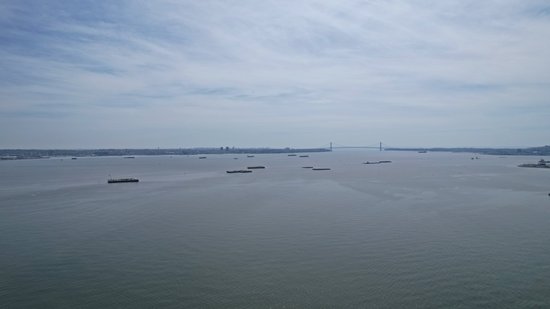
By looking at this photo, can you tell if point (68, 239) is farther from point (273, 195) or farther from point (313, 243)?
point (273, 195)

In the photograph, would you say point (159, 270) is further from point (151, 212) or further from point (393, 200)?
point (393, 200)

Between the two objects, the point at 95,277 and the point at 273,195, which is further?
the point at 273,195

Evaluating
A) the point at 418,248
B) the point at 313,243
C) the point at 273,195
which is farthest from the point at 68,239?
the point at 273,195

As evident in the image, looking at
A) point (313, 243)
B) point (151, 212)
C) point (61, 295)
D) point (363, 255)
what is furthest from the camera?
point (151, 212)

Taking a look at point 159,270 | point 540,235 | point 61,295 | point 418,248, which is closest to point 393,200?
point 540,235

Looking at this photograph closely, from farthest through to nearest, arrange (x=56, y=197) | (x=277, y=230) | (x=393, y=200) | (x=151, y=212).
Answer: (x=56, y=197) < (x=393, y=200) < (x=151, y=212) < (x=277, y=230)

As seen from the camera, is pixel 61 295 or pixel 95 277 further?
pixel 95 277

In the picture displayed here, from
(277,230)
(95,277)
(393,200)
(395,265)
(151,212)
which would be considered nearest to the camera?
(95,277)

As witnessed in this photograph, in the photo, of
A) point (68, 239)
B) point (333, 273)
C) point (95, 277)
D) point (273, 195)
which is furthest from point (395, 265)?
point (273, 195)

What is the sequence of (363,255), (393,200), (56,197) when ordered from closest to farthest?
(363,255) → (393,200) → (56,197)
